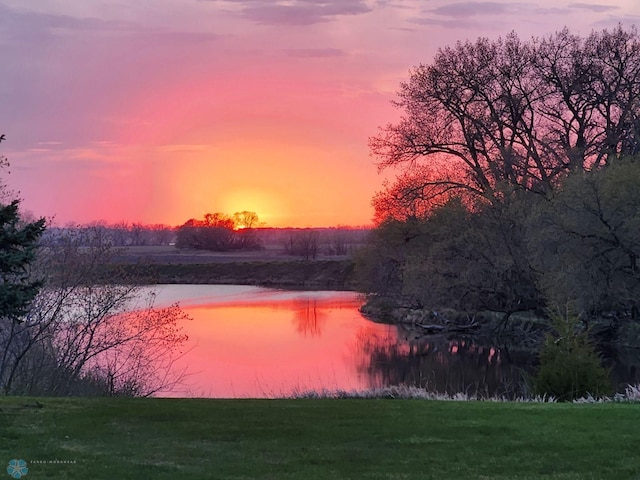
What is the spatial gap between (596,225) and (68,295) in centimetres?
1747

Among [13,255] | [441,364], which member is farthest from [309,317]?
[13,255]

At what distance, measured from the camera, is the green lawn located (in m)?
6.63

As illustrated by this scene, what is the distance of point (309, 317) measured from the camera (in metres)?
38.0

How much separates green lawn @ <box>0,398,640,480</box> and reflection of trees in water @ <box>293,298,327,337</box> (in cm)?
2155

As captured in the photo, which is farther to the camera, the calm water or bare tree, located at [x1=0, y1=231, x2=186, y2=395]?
the calm water

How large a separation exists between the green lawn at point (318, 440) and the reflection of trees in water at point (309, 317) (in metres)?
21.6

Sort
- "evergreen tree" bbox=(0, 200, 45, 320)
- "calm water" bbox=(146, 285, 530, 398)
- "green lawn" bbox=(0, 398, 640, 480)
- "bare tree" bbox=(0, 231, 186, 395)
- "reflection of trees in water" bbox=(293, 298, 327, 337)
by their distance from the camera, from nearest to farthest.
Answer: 1. "green lawn" bbox=(0, 398, 640, 480)
2. "evergreen tree" bbox=(0, 200, 45, 320)
3. "bare tree" bbox=(0, 231, 186, 395)
4. "calm water" bbox=(146, 285, 530, 398)
5. "reflection of trees in water" bbox=(293, 298, 327, 337)

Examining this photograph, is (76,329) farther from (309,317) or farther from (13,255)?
(309,317)

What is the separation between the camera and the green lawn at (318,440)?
663 cm

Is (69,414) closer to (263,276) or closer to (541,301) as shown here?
(541,301)

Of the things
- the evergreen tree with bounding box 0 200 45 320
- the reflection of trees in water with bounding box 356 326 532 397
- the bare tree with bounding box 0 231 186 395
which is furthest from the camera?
the reflection of trees in water with bounding box 356 326 532 397

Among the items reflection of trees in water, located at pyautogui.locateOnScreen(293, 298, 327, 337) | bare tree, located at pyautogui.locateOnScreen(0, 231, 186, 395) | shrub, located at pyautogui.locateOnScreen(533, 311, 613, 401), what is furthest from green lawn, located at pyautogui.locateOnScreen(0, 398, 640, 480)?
reflection of trees in water, located at pyautogui.locateOnScreen(293, 298, 327, 337)

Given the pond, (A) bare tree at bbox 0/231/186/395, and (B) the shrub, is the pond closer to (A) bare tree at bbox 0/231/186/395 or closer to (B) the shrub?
(A) bare tree at bbox 0/231/186/395

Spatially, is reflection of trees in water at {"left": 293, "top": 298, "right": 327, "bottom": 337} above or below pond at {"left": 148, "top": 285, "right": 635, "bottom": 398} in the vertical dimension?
above
